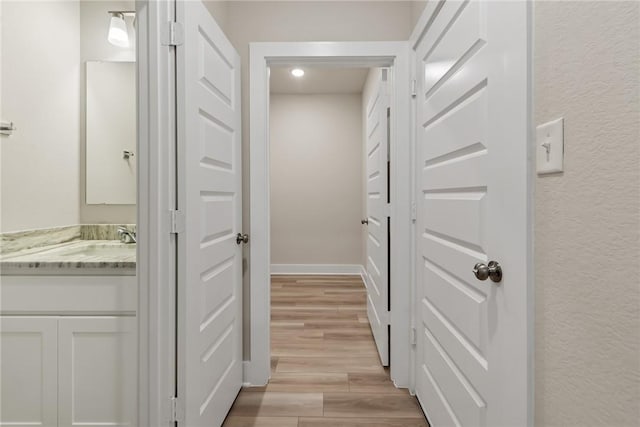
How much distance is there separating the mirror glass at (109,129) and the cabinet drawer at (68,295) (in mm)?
839

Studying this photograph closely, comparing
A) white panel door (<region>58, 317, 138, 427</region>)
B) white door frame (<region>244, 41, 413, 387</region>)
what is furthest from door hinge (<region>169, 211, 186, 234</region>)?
white door frame (<region>244, 41, 413, 387</region>)

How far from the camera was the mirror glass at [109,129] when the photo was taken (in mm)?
2162

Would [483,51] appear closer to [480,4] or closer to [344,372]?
[480,4]

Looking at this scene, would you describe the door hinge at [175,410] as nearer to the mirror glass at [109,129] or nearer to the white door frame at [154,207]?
the white door frame at [154,207]

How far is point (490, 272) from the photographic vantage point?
3.50 ft

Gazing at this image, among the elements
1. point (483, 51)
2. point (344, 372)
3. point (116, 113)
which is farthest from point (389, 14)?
point (344, 372)

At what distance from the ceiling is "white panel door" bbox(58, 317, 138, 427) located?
343 centimetres

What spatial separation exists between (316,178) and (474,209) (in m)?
4.12

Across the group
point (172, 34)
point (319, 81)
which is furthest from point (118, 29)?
point (319, 81)

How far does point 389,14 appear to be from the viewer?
2.17 meters

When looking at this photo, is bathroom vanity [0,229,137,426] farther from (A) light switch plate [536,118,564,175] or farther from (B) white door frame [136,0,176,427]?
(A) light switch plate [536,118,564,175]

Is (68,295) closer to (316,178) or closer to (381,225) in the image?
(381,225)

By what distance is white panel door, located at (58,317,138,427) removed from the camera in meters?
1.46

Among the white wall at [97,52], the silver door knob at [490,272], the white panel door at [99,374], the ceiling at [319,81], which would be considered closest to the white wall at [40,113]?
the white wall at [97,52]
